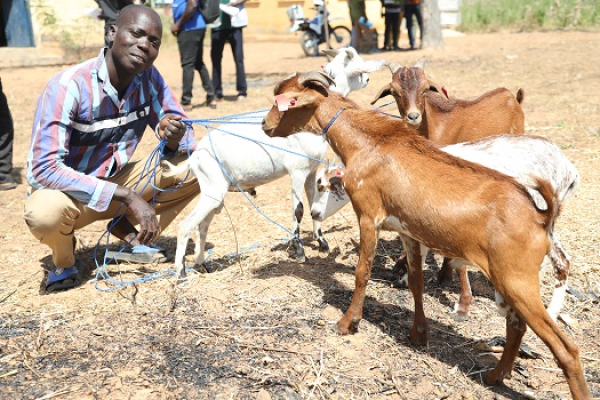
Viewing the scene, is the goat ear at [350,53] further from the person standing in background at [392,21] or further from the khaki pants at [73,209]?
the person standing in background at [392,21]

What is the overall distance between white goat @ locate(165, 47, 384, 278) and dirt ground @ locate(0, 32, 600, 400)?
38 centimetres

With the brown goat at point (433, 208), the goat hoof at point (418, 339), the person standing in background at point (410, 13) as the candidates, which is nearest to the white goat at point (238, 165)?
the brown goat at point (433, 208)

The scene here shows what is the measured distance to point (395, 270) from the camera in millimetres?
5113

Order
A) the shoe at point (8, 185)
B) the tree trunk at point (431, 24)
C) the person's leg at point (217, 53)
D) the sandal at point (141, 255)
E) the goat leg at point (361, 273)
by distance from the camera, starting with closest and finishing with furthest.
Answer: the goat leg at point (361, 273), the sandal at point (141, 255), the shoe at point (8, 185), the person's leg at point (217, 53), the tree trunk at point (431, 24)

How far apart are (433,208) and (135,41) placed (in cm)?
244

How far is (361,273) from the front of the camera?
13.4 ft

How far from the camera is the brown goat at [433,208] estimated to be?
3316 mm

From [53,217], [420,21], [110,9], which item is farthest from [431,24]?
[53,217]

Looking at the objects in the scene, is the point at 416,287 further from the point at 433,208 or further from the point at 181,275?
the point at 181,275

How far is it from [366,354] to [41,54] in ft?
57.2

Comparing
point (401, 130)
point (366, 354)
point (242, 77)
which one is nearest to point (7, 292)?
point (366, 354)

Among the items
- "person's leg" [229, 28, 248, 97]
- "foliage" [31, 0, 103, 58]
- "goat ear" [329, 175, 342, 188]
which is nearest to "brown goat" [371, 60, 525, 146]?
"goat ear" [329, 175, 342, 188]

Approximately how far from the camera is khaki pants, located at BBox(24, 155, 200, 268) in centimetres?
465

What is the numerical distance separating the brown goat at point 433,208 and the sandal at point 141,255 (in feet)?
5.99
